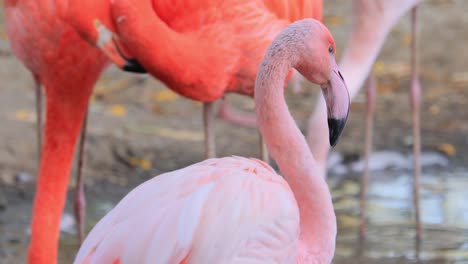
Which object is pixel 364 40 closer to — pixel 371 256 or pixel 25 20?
pixel 371 256

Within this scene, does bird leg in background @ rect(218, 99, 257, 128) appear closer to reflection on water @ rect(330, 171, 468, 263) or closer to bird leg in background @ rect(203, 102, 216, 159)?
reflection on water @ rect(330, 171, 468, 263)

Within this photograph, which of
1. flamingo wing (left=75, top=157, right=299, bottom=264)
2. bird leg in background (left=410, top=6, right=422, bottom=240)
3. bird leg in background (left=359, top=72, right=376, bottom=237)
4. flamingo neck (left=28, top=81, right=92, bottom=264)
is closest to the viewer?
flamingo wing (left=75, top=157, right=299, bottom=264)

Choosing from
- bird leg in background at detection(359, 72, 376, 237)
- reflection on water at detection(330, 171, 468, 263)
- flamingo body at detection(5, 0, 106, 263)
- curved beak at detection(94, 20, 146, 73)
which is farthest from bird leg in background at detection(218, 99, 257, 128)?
curved beak at detection(94, 20, 146, 73)

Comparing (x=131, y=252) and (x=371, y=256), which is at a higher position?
(x=131, y=252)

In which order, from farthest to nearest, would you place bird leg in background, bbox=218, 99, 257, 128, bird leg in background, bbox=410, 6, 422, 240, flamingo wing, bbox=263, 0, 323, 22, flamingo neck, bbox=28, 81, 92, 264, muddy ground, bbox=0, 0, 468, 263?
bird leg in background, bbox=218, 99, 257, 128
muddy ground, bbox=0, 0, 468, 263
bird leg in background, bbox=410, 6, 422, 240
flamingo wing, bbox=263, 0, 323, 22
flamingo neck, bbox=28, 81, 92, 264

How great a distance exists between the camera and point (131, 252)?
8.93 ft

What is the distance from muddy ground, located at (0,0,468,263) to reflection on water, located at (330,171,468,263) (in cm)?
28

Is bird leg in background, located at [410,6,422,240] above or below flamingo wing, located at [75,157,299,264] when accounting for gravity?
below

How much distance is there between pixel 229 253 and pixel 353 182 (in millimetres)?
2732

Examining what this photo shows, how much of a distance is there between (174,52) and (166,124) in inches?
90.2

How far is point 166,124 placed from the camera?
20.1ft

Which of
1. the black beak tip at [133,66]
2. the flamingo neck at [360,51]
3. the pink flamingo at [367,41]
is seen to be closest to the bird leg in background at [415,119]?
the pink flamingo at [367,41]

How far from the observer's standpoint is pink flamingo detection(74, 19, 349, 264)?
2754 mm

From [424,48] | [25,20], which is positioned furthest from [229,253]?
[424,48]
